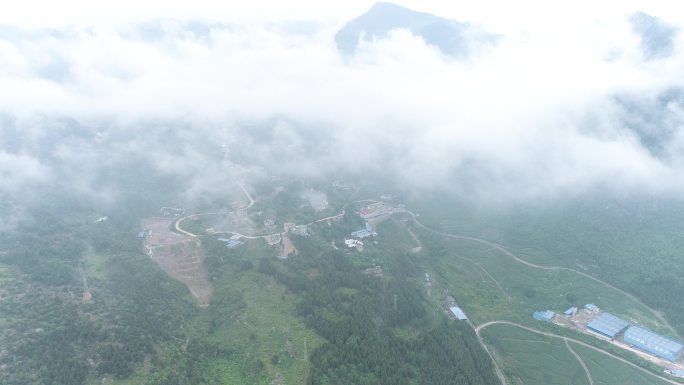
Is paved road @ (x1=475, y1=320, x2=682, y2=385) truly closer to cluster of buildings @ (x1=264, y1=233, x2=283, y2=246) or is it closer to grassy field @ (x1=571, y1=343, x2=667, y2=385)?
grassy field @ (x1=571, y1=343, x2=667, y2=385)

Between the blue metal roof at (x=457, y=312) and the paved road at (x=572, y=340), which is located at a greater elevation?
the paved road at (x=572, y=340)

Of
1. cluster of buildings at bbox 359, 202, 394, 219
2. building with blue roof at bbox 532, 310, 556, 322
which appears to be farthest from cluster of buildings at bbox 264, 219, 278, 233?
building with blue roof at bbox 532, 310, 556, 322

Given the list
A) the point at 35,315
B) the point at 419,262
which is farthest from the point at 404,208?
the point at 35,315

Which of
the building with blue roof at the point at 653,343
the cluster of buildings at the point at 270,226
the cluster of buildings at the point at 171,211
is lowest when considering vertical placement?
the cluster of buildings at the point at 171,211

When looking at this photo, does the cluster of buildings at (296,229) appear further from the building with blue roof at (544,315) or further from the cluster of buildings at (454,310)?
the building with blue roof at (544,315)

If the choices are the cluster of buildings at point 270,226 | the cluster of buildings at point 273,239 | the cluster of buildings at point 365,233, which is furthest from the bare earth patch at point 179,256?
the cluster of buildings at point 365,233

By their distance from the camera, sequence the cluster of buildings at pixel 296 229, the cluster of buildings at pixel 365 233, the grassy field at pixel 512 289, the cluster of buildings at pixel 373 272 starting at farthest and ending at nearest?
the cluster of buildings at pixel 365 233 < the cluster of buildings at pixel 296 229 < the cluster of buildings at pixel 373 272 < the grassy field at pixel 512 289

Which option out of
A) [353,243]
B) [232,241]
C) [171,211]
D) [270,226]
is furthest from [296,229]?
[171,211]
